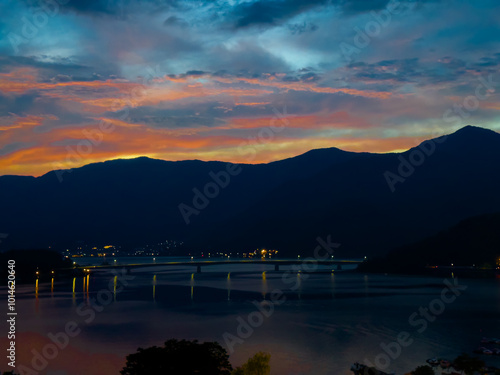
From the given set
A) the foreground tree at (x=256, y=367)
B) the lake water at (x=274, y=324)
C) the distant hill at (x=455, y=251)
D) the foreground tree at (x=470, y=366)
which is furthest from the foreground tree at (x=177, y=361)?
the distant hill at (x=455, y=251)

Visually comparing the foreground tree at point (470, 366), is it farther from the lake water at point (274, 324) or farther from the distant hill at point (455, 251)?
the distant hill at point (455, 251)

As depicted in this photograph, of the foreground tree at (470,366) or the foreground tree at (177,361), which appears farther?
the foreground tree at (470,366)

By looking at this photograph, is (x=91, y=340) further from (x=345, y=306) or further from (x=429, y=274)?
(x=429, y=274)

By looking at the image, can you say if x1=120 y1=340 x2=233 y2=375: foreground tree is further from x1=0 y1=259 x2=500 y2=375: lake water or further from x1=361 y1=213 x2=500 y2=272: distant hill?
x1=361 y1=213 x2=500 y2=272: distant hill

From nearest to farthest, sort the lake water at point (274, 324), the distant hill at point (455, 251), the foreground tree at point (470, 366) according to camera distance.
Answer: the foreground tree at point (470, 366), the lake water at point (274, 324), the distant hill at point (455, 251)

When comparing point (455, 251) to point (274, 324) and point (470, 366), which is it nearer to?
point (274, 324)

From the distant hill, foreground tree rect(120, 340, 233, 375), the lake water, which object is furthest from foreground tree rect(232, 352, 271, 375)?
the distant hill

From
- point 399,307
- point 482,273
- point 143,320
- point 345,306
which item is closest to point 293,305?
point 345,306
